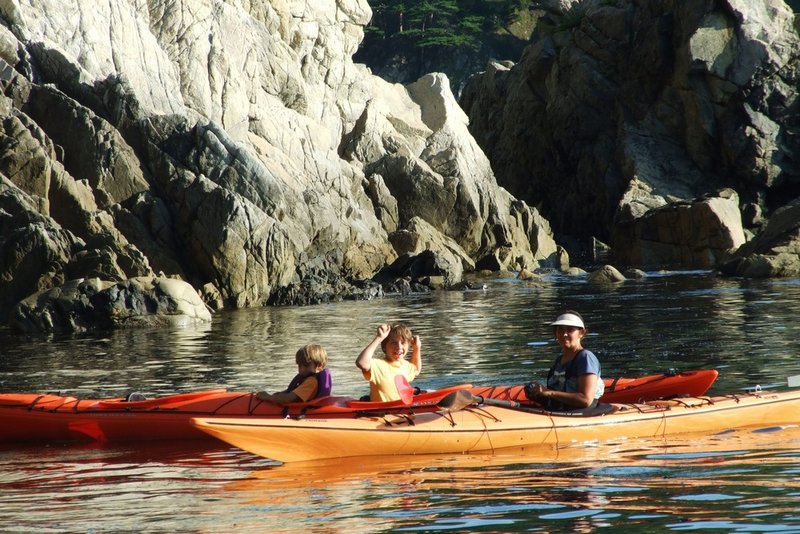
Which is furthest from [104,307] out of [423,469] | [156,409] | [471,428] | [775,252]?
[775,252]

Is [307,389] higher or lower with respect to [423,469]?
higher

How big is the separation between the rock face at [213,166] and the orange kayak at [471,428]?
54.6 feet

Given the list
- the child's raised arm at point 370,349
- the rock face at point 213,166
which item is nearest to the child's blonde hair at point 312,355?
the child's raised arm at point 370,349

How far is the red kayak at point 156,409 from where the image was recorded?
12.0m

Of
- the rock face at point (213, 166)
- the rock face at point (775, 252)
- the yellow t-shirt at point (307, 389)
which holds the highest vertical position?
the rock face at point (213, 166)

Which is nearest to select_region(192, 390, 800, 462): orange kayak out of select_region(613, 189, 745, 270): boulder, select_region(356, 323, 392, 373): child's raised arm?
select_region(356, 323, 392, 373): child's raised arm

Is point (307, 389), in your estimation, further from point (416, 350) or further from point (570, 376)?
point (570, 376)

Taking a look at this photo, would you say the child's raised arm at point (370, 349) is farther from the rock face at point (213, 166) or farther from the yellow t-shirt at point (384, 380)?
the rock face at point (213, 166)

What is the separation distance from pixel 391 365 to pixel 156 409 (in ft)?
9.25

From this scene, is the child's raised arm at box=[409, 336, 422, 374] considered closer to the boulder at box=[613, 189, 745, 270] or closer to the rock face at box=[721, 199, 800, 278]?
the rock face at box=[721, 199, 800, 278]

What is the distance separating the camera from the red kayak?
39.3ft

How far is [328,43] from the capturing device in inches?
1853

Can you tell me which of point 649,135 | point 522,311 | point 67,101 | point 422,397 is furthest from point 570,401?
point 649,135

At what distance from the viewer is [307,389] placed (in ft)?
37.3
